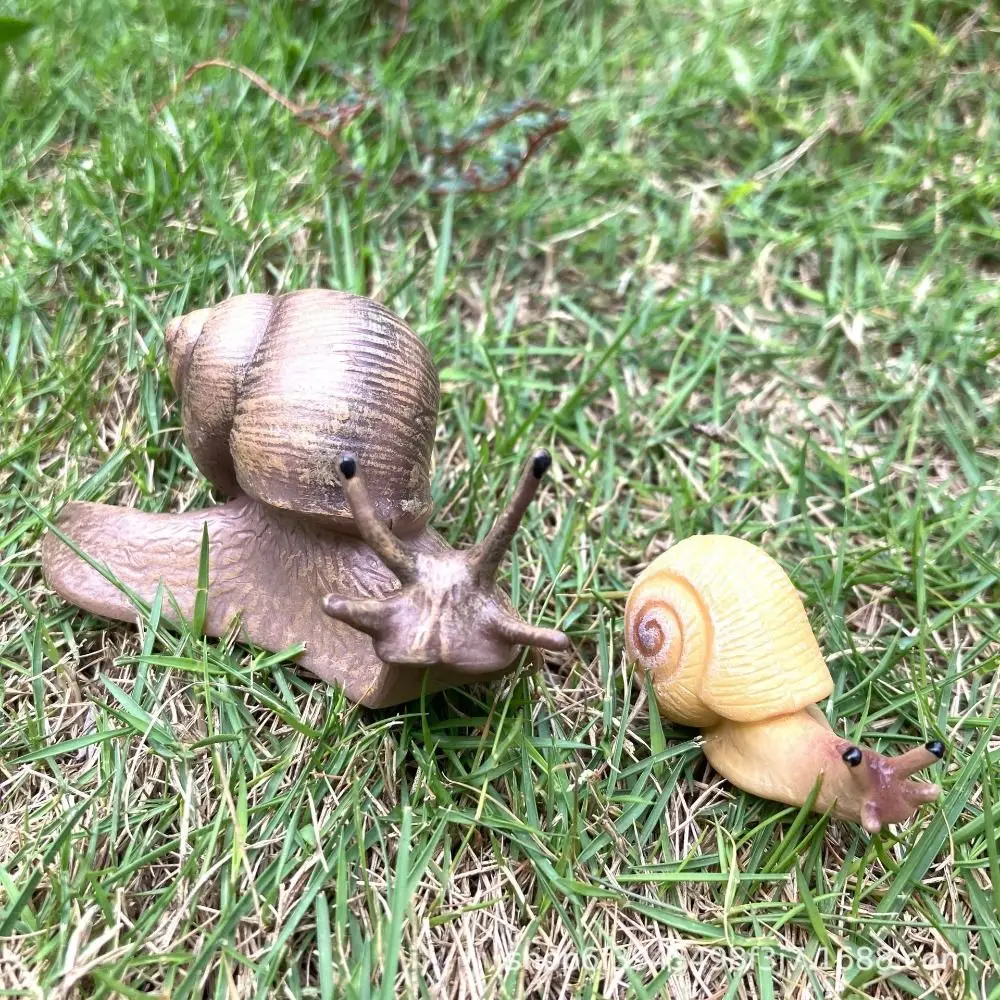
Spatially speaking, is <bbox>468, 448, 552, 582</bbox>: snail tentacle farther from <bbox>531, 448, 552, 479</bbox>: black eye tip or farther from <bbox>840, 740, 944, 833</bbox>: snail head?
<bbox>840, 740, 944, 833</bbox>: snail head

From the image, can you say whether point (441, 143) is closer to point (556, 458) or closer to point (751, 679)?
point (556, 458)

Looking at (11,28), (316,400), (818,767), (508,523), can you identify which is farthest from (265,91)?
(818,767)

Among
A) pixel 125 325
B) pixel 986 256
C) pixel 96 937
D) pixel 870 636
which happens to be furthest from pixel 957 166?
pixel 96 937

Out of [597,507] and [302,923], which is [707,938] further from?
[597,507]

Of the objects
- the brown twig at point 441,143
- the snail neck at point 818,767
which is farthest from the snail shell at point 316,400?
the brown twig at point 441,143

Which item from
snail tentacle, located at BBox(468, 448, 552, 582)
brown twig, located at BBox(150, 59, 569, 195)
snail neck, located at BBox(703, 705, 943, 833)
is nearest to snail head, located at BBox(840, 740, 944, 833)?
snail neck, located at BBox(703, 705, 943, 833)

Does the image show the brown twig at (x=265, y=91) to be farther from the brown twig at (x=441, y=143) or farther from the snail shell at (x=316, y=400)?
the snail shell at (x=316, y=400)
